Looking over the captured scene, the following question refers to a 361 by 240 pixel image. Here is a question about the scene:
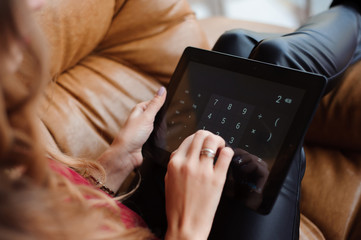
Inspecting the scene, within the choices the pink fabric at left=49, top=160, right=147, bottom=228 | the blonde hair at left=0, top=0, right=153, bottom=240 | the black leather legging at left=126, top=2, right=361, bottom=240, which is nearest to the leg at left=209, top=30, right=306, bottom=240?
the black leather legging at left=126, top=2, right=361, bottom=240

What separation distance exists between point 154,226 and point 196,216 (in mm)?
182

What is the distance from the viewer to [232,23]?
1.21 m

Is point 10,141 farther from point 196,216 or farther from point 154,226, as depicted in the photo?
point 154,226

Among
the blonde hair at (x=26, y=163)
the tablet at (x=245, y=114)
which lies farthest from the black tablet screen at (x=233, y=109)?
the blonde hair at (x=26, y=163)

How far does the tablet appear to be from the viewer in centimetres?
53

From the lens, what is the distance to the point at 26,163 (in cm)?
36

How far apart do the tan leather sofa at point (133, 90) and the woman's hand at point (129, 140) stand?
69 millimetres

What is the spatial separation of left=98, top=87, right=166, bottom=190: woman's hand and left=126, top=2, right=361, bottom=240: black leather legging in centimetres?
5

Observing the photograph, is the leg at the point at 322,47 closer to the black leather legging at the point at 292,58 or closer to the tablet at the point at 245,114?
the black leather legging at the point at 292,58

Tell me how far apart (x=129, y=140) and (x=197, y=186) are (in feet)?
0.82

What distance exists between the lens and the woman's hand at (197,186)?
0.51m

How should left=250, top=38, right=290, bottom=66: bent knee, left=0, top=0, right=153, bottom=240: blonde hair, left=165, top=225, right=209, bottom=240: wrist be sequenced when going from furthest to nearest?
1. left=250, top=38, right=290, bottom=66: bent knee
2. left=165, top=225, right=209, bottom=240: wrist
3. left=0, top=0, right=153, bottom=240: blonde hair

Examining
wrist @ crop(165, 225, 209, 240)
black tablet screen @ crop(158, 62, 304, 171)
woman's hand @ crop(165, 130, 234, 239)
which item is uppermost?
black tablet screen @ crop(158, 62, 304, 171)

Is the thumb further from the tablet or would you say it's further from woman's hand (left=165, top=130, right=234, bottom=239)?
woman's hand (left=165, top=130, right=234, bottom=239)
